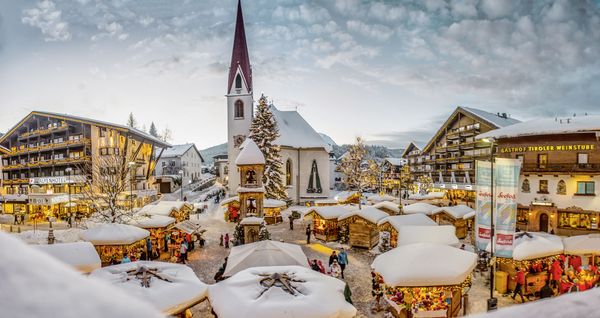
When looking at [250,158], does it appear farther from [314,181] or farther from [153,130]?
[153,130]

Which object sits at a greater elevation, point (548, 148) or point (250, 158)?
point (548, 148)

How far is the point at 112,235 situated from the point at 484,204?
15242mm

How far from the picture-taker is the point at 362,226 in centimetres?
2127

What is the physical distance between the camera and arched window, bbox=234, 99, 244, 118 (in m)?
47.3

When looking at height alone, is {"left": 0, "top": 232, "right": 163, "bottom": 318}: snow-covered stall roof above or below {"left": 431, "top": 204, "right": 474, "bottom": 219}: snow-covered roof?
above

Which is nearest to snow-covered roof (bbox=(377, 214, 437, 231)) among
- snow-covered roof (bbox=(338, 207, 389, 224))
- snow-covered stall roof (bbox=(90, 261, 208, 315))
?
snow-covered roof (bbox=(338, 207, 389, 224))

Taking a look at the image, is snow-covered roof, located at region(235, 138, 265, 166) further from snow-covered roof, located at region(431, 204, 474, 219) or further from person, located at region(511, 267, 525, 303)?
person, located at region(511, 267, 525, 303)

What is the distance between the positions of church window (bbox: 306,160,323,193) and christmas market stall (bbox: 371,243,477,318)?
121 feet

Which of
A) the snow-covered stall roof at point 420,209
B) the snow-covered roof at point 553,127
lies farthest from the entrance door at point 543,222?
the snow-covered stall roof at point 420,209

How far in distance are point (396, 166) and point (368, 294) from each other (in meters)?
75.5

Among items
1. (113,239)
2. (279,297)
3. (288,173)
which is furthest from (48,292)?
(288,173)

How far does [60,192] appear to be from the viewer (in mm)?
39688

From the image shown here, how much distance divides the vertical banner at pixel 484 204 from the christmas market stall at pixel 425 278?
108 cm

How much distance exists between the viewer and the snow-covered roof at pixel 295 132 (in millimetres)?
47594
